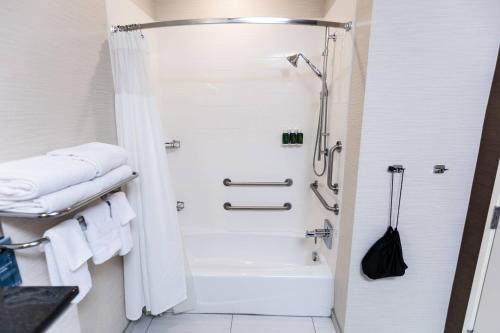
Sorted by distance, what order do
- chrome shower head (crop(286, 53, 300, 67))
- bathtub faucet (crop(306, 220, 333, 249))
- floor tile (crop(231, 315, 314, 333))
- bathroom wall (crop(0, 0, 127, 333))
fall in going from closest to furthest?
bathroom wall (crop(0, 0, 127, 333))
floor tile (crop(231, 315, 314, 333))
bathtub faucet (crop(306, 220, 333, 249))
chrome shower head (crop(286, 53, 300, 67))

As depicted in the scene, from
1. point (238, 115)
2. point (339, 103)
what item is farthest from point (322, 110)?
point (238, 115)

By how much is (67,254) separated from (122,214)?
36 centimetres

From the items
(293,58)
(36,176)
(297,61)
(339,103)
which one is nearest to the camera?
(36,176)

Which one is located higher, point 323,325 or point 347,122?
point 347,122

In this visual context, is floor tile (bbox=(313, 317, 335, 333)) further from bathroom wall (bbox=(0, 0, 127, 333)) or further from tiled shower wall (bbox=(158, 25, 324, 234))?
bathroom wall (bbox=(0, 0, 127, 333))

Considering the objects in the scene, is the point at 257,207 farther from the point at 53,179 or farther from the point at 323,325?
the point at 53,179

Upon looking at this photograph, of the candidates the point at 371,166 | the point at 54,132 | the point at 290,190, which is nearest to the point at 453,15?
the point at 371,166

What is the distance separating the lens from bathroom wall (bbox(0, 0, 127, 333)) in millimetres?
993

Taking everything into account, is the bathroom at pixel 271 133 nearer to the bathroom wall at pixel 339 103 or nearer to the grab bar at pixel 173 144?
the bathroom wall at pixel 339 103

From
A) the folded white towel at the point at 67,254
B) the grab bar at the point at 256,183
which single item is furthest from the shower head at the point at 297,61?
the folded white towel at the point at 67,254

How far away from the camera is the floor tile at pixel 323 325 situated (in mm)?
1858

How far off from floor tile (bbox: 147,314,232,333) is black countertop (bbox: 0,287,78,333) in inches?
53.9

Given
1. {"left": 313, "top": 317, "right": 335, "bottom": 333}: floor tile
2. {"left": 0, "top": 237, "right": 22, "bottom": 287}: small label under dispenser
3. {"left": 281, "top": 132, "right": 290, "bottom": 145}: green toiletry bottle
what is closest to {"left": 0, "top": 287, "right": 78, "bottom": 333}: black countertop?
{"left": 0, "top": 237, "right": 22, "bottom": 287}: small label under dispenser

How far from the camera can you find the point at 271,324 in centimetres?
190
